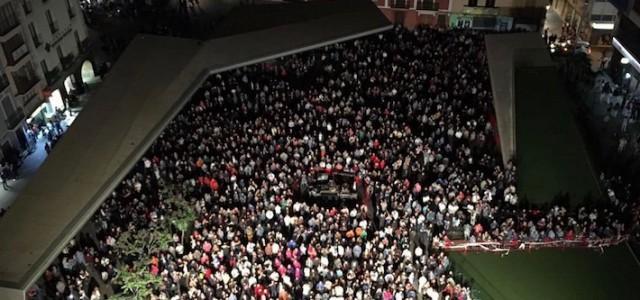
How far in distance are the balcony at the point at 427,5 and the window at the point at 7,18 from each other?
24.6m

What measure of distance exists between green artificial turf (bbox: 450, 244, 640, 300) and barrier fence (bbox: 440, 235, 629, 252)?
0.21m

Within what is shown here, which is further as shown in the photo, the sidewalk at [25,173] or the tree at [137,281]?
the sidewalk at [25,173]

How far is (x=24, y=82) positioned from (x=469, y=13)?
2765 centimetres

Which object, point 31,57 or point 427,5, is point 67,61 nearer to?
point 31,57

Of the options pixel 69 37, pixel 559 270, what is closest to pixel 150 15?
pixel 69 37

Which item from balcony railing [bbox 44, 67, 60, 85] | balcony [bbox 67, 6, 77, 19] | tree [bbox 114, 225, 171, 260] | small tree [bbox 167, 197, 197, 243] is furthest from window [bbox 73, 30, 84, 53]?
tree [bbox 114, 225, 171, 260]

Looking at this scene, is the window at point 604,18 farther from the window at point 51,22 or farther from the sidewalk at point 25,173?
the sidewalk at point 25,173

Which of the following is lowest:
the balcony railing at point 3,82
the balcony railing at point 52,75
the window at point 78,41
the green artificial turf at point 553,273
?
the green artificial turf at point 553,273

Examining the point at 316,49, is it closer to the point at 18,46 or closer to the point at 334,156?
the point at 334,156

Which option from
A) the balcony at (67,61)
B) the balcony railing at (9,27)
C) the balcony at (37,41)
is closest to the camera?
the balcony railing at (9,27)

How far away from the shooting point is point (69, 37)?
1432 inches

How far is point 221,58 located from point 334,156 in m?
10.0

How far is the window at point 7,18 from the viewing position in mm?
30297

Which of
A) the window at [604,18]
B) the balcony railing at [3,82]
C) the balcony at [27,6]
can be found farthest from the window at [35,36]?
the window at [604,18]
